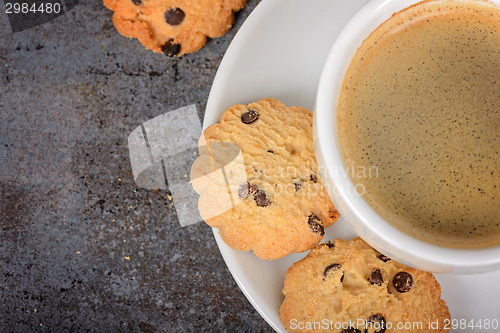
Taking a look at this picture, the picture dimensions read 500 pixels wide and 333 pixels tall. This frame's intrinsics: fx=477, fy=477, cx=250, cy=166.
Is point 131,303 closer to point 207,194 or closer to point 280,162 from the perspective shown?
point 207,194

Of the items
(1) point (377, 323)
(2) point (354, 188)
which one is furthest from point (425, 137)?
(1) point (377, 323)

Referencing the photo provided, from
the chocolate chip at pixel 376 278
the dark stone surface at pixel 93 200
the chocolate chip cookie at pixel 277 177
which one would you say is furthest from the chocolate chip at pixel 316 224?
the dark stone surface at pixel 93 200

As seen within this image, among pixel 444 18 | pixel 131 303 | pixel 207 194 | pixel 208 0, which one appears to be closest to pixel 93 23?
pixel 208 0

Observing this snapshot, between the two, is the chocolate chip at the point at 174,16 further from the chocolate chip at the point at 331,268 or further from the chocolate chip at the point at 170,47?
the chocolate chip at the point at 331,268

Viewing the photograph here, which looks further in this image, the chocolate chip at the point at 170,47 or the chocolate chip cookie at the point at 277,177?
the chocolate chip at the point at 170,47

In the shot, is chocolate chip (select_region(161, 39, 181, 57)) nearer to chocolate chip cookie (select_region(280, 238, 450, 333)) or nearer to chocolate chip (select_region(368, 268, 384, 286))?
chocolate chip cookie (select_region(280, 238, 450, 333))

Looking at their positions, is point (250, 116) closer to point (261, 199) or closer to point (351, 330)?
point (261, 199)

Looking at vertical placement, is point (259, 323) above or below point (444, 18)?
below
